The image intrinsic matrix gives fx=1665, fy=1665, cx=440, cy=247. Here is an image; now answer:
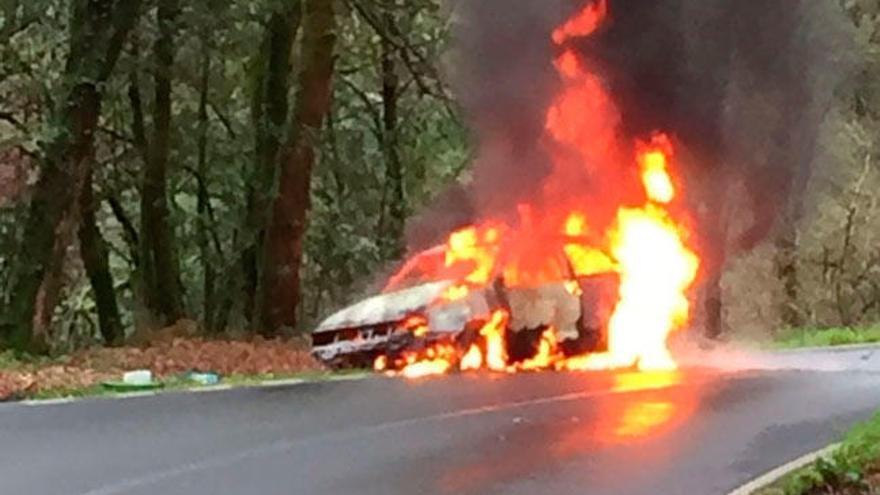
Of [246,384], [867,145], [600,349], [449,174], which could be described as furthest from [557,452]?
[867,145]

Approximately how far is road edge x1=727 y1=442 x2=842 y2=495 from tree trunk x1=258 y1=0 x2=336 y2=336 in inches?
581

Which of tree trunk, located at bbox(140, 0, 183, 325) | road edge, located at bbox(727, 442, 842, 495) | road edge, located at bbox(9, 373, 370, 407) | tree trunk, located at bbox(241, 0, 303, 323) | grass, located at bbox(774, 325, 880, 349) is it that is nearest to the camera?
road edge, located at bbox(727, 442, 842, 495)

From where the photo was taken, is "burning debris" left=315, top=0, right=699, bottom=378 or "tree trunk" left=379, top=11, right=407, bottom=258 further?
"tree trunk" left=379, top=11, right=407, bottom=258

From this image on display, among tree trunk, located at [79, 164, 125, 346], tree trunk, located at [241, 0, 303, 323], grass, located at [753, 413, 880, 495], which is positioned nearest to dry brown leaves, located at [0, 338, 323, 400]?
tree trunk, located at [241, 0, 303, 323]

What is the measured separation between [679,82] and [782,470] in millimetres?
11209

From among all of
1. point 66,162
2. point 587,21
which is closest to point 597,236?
point 587,21

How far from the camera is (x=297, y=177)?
25656 millimetres

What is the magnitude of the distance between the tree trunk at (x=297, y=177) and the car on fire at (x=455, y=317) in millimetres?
4616

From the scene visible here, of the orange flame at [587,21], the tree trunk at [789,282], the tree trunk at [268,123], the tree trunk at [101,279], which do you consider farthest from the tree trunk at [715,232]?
the tree trunk at [101,279]

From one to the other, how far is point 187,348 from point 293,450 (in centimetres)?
1188

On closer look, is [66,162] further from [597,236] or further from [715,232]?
[715,232]

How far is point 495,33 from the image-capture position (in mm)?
22391

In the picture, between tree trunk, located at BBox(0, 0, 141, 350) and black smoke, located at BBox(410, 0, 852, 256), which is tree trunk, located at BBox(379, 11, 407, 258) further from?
tree trunk, located at BBox(0, 0, 141, 350)

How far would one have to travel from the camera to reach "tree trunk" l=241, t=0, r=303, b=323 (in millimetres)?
27750
